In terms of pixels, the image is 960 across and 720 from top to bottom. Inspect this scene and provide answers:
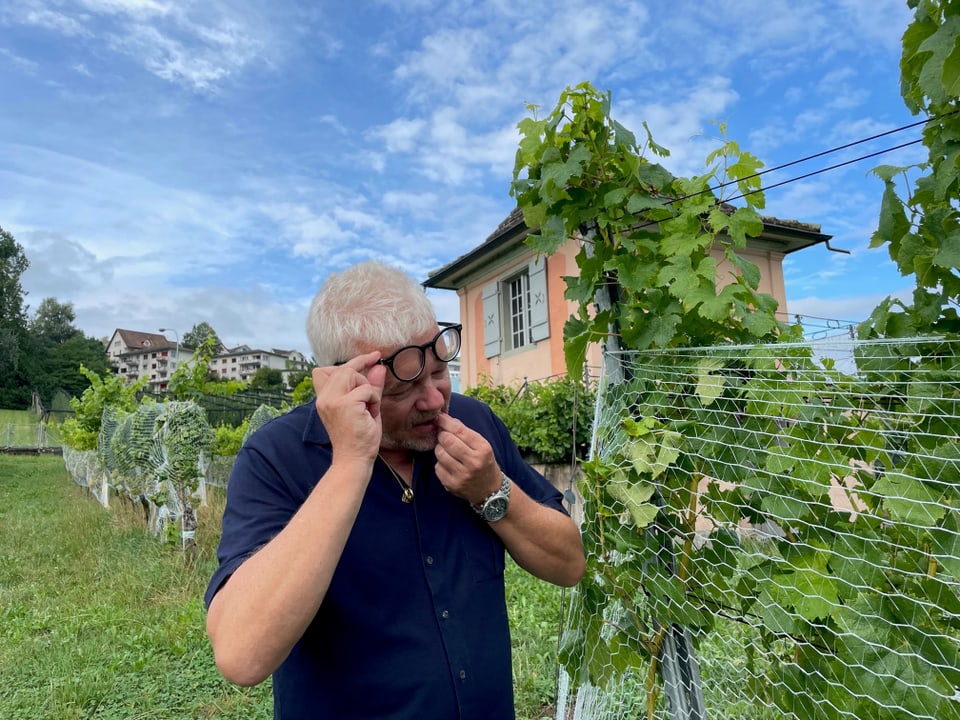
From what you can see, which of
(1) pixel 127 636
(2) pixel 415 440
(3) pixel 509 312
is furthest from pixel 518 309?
(2) pixel 415 440

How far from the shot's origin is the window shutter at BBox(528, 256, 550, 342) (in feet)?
37.0

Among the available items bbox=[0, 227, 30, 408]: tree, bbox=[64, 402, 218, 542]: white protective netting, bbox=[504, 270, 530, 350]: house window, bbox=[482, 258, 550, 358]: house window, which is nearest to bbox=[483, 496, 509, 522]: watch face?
bbox=[64, 402, 218, 542]: white protective netting

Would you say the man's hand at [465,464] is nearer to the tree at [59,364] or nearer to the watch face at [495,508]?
the watch face at [495,508]

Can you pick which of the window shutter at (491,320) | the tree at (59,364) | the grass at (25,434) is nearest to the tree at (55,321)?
the tree at (59,364)

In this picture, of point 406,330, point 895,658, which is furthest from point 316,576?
point 895,658

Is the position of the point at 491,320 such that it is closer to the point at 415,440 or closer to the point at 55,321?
the point at 415,440

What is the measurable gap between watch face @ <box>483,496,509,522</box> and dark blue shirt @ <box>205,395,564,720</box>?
0.28ft

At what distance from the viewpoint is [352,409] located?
4.72ft

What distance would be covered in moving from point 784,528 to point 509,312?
37.2ft

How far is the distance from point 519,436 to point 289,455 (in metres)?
7.11

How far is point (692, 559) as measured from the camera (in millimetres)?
1780

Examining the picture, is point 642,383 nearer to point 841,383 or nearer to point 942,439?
point 841,383

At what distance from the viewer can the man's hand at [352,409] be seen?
1424 mm

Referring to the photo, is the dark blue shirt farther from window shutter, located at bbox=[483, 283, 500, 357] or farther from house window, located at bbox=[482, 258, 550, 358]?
window shutter, located at bbox=[483, 283, 500, 357]
